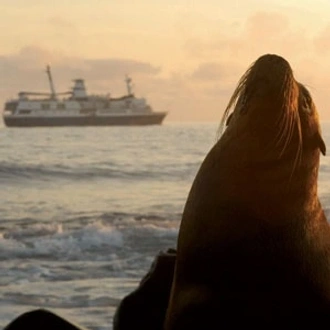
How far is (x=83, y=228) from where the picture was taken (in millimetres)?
14570

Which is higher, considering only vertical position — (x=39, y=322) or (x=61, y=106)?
(x=39, y=322)

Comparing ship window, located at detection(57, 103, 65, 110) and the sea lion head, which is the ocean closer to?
the sea lion head

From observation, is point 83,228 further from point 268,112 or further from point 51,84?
point 51,84

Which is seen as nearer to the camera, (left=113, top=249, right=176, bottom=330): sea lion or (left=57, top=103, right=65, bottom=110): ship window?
(left=113, top=249, right=176, bottom=330): sea lion

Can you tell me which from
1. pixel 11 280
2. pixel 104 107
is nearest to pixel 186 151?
pixel 11 280

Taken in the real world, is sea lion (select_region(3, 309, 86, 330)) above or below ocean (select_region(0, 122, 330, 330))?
above

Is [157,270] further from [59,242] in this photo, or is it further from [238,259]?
[59,242]

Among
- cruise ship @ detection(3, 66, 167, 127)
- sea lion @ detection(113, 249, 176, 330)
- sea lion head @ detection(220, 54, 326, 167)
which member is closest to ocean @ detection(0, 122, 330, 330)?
sea lion @ detection(113, 249, 176, 330)

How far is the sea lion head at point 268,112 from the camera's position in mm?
3613

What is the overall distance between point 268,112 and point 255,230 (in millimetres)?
384

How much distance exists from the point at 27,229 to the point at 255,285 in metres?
11.1

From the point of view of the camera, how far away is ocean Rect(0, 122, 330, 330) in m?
8.84

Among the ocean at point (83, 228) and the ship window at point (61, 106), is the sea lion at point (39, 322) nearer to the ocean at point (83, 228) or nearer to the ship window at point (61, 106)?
→ the ocean at point (83, 228)

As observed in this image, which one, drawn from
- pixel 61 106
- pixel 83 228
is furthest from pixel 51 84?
pixel 83 228
